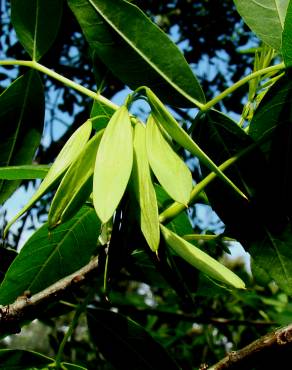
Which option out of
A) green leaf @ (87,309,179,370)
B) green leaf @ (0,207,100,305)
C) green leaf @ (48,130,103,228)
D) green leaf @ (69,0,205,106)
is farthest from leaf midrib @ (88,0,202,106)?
green leaf @ (87,309,179,370)

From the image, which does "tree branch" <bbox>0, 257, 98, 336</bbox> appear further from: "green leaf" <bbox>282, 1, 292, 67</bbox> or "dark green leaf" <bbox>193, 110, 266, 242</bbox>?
"green leaf" <bbox>282, 1, 292, 67</bbox>

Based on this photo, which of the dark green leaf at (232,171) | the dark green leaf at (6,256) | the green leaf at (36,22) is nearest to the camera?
the dark green leaf at (232,171)

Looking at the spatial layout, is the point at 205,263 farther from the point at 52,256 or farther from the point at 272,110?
the point at 52,256

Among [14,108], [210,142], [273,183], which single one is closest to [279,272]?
[273,183]

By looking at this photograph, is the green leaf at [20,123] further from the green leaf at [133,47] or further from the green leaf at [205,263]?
the green leaf at [205,263]

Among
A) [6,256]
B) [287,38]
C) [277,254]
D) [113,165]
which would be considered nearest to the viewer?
[113,165]

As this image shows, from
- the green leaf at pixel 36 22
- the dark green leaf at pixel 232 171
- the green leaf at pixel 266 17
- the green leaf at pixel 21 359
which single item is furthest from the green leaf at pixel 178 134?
the green leaf at pixel 21 359

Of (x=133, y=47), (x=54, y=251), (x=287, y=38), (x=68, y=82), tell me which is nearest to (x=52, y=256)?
(x=54, y=251)
